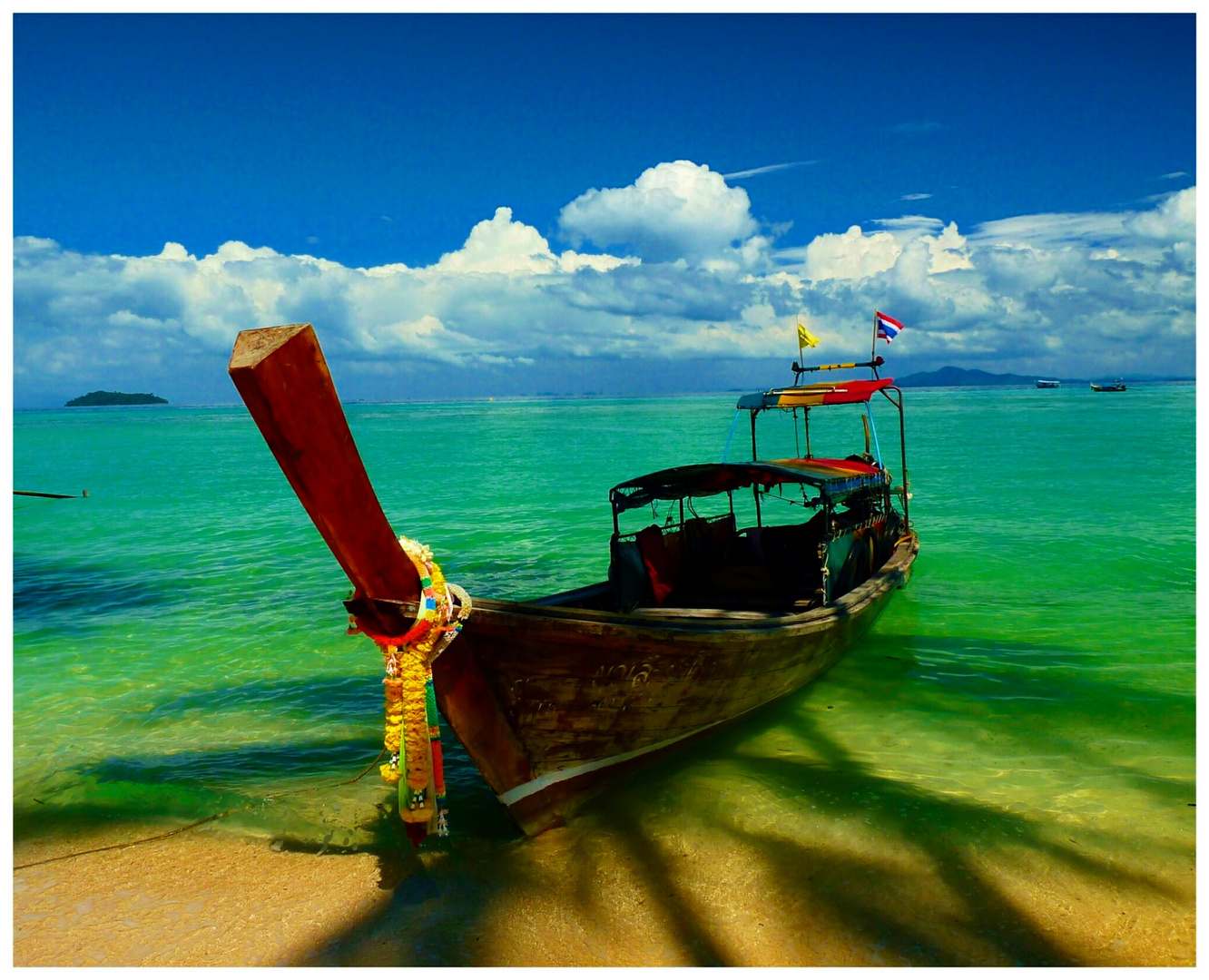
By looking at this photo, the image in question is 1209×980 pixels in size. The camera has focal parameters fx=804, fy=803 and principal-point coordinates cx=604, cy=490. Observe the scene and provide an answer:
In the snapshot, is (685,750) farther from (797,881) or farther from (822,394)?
(822,394)

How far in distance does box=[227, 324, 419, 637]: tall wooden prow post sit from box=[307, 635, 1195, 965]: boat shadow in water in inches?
87.9

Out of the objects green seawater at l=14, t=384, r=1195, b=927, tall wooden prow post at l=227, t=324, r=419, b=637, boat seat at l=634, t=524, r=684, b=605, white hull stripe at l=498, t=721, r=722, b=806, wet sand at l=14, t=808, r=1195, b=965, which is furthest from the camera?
boat seat at l=634, t=524, r=684, b=605

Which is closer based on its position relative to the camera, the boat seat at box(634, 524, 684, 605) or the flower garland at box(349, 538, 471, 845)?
the flower garland at box(349, 538, 471, 845)

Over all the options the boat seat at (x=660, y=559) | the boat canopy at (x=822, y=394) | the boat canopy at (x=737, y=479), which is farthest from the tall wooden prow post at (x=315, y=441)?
the boat canopy at (x=822, y=394)

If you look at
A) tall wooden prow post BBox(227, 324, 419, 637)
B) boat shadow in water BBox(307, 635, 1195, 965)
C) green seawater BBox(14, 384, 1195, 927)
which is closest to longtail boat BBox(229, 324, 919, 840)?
tall wooden prow post BBox(227, 324, 419, 637)

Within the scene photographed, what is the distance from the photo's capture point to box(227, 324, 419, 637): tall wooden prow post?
305 cm

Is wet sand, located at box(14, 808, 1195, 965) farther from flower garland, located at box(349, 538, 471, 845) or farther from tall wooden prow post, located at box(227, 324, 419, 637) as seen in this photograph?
tall wooden prow post, located at box(227, 324, 419, 637)

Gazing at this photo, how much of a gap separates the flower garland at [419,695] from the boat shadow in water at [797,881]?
743mm

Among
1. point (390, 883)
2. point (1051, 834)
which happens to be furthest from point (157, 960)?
point (1051, 834)

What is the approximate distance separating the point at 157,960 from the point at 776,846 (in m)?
3.76

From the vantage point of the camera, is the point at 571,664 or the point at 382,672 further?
the point at 382,672

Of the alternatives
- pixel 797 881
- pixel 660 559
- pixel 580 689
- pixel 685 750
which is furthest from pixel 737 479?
pixel 797 881

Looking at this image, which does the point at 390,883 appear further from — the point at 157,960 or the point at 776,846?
the point at 776,846
